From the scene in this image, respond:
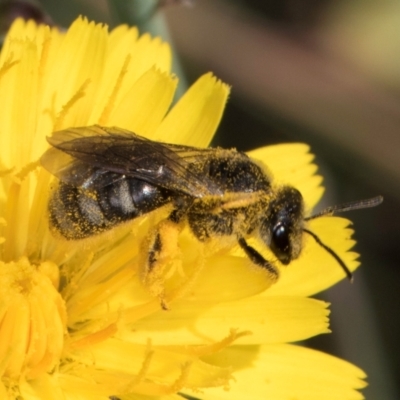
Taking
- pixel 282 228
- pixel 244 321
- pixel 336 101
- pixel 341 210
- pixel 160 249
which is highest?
pixel 336 101

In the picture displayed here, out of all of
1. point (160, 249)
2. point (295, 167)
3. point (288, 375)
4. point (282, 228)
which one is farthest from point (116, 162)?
point (295, 167)

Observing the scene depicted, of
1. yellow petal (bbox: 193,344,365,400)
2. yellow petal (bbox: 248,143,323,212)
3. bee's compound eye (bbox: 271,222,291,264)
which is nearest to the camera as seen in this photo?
bee's compound eye (bbox: 271,222,291,264)

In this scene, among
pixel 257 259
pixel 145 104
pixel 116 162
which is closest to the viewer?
pixel 116 162

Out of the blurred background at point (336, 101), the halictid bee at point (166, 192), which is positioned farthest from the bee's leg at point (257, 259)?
the blurred background at point (336, 101)

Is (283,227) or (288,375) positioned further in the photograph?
(288,375)

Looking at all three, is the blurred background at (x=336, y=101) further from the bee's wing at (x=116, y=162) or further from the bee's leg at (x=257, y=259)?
the bee's wing at (x=116, y=162)

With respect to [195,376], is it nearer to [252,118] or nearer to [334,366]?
[334,366]

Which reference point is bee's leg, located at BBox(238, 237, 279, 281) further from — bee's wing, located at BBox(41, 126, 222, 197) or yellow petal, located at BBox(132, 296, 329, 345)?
bee's wing, located at BBox(41, 126, 222, 197)

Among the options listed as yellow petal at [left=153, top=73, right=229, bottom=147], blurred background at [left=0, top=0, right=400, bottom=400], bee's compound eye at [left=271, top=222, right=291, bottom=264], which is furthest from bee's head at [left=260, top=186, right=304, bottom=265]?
blurred background at [left=0, top=0, right=400, bottom=400]

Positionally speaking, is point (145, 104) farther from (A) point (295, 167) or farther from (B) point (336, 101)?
(B) point (336, 101)
